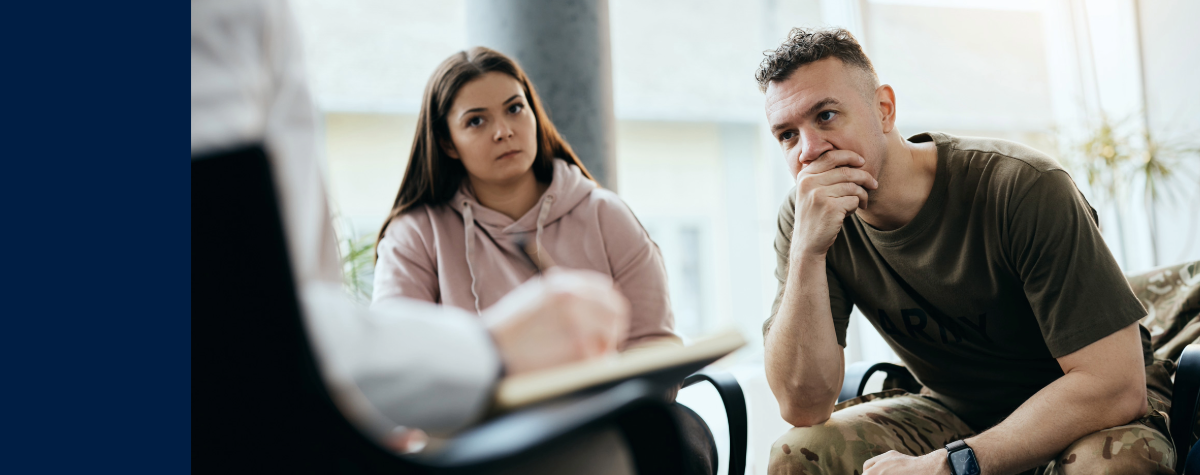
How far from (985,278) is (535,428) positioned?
3.96 feet

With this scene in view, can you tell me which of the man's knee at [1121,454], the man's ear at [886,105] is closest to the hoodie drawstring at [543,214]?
the man's ear at [886,105]

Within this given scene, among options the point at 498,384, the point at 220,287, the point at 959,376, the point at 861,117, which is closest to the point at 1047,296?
the point at 959,376

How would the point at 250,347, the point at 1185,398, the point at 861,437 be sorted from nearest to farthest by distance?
1. the point at 250,347
2. the point at 1185,398
3. the point at 861,437

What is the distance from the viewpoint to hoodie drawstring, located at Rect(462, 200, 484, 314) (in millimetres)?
1766

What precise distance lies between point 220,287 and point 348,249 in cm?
236

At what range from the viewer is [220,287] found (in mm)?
401

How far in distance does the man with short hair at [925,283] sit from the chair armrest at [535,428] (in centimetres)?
85

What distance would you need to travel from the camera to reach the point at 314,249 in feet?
1.39

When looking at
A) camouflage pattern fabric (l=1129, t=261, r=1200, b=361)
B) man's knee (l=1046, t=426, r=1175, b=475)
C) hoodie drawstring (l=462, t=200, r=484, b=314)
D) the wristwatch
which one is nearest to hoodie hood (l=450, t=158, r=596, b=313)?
hoodie drawstring (l=462, t=200, r=484, b=314)

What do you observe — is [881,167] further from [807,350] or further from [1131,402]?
[1131,402]

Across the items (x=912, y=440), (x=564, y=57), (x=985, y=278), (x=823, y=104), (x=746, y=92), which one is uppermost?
(x=746, y=92)

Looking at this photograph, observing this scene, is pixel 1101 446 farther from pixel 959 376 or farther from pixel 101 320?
pixel 101 320

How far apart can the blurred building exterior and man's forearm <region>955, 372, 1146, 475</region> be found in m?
2.32

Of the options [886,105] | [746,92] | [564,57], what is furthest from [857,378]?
[746,92]
